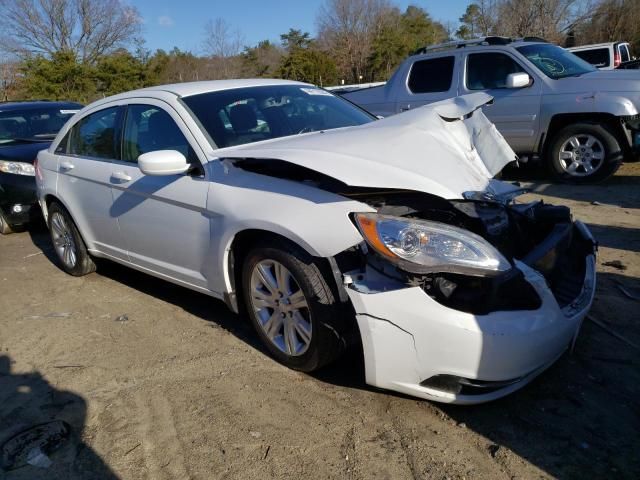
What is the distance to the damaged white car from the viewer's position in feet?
7.90

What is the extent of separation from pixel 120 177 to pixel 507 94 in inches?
213

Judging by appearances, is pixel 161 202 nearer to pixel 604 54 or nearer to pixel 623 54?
pixel 604 54

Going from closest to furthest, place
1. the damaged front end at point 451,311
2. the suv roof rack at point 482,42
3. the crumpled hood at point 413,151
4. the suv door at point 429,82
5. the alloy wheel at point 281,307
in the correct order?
the damaged front end at point 451,311, the crumpled hood at point 413,151, the alloy wheel at point 281,307, the suv roof rack at point 482,42, the suv door at point 429,82

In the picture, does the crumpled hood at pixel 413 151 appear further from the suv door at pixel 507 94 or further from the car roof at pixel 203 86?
the suv door at pixel 507 94

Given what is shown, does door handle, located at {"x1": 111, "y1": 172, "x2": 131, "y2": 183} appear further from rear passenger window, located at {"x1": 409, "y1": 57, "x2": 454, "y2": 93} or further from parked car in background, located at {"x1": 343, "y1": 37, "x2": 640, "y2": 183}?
rear passenger window, located at {"x1": 409, "y1": 57, "x2": 454, "y2": 93}

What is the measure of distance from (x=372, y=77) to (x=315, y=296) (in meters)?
35.7

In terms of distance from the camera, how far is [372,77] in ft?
120

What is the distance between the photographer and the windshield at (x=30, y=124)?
7.51m

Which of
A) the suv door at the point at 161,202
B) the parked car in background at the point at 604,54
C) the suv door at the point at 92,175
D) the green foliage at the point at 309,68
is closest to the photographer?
the suv door at the point at 161,202

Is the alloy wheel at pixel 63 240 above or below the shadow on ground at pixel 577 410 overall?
above

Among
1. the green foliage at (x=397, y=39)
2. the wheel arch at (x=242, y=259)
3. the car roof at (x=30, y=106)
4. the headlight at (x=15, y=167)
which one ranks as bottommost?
the wheel arch at (x=242, y=259)

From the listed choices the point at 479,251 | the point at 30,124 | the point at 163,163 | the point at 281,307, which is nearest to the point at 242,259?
the point at 281,307

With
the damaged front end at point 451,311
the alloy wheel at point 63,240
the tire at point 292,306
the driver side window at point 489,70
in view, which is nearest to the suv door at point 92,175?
the alloy wheel at point 63,240

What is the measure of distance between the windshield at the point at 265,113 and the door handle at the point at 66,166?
1533mm
